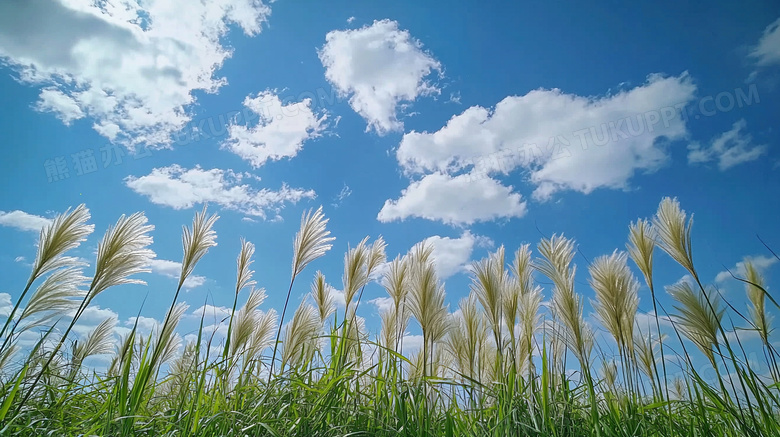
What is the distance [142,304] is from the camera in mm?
3238

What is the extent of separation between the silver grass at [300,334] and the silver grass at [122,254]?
122 centimetres

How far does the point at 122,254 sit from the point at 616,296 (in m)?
3.65

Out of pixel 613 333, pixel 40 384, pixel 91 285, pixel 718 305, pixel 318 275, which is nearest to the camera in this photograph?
pixel 91 285

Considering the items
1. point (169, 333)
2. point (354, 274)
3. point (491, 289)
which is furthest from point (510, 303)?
point (169, 333)

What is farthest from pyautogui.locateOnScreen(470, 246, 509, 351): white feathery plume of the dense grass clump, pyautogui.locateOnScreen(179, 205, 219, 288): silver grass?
pyautogui.locateOnScreen(179, 205, 219, 288): silver grass

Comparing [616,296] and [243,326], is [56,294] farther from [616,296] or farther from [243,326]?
[616,296]

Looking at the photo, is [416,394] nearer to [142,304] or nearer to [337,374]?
[337,374]

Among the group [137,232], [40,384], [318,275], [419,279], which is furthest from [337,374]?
[40,384]

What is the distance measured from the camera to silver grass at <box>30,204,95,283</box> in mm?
3166

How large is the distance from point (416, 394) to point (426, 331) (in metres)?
0.69

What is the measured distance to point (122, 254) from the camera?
10.6ft

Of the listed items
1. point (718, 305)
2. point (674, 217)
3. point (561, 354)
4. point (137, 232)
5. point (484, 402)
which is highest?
point (674, 217)

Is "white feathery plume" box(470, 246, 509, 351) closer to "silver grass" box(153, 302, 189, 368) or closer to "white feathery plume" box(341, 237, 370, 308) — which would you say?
"white feathery plume" box(341, 237, 370, 308)

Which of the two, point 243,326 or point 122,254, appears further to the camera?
point 243,326
